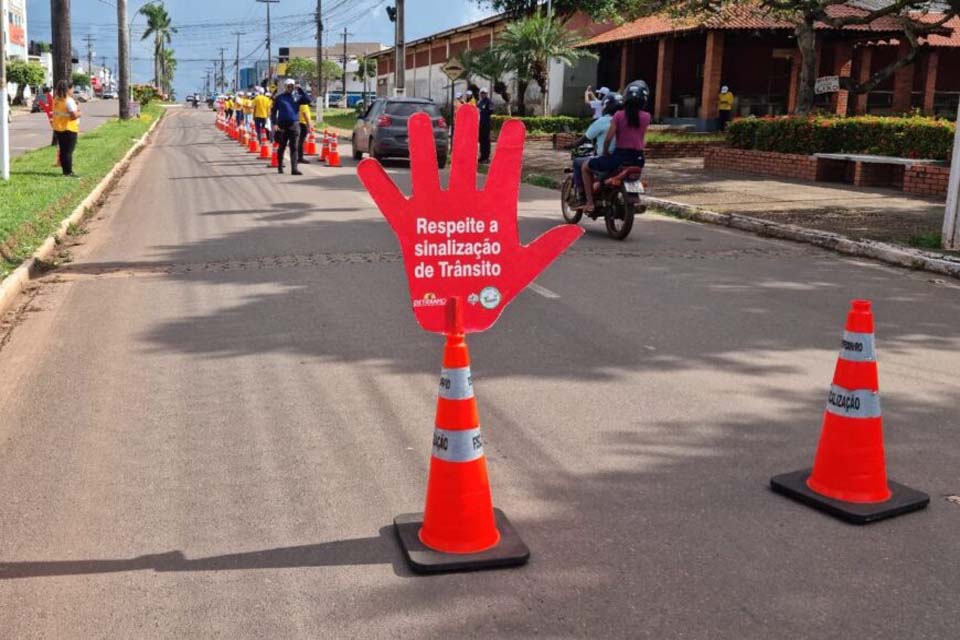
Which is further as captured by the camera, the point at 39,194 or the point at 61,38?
the point at 61,38

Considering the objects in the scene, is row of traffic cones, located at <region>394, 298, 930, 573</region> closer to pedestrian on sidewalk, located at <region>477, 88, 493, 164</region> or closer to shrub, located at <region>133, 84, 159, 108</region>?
pedestrian on sidewalk, located at <region>477, 88, 493, 164</region>

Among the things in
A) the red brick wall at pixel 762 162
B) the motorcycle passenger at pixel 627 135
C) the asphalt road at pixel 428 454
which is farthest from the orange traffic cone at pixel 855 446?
the red brick wall at pixel 762 162

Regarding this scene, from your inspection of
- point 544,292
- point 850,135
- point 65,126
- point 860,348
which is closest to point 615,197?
point 544,292

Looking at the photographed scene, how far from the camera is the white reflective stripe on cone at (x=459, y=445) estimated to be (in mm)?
3908

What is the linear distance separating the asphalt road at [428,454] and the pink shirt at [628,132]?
110 inches

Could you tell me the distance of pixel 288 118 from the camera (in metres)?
20.3

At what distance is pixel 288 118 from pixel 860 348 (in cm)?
1718

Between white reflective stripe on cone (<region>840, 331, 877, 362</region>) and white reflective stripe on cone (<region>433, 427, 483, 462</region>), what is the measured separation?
1663 millimetres

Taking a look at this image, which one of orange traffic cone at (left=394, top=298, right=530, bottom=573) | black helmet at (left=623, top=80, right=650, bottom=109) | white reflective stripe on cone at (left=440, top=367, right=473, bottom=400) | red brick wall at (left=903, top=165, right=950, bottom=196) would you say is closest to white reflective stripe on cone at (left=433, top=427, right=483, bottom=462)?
orange traffic cone at (left=394, top=298, right=530, bottom=573)

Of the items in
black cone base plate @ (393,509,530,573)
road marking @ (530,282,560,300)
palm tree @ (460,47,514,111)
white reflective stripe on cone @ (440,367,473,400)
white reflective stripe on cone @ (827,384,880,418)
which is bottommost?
black cone base plate @ (393,509,530,573)

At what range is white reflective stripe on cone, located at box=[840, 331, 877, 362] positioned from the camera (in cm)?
443

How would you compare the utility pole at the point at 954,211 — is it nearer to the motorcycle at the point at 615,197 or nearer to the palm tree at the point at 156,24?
the motorcycle at the point at 615,197

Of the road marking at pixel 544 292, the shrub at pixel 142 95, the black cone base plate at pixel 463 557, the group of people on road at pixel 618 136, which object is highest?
the shrub at pixel 142 95

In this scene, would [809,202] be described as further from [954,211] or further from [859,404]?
[859,404]
